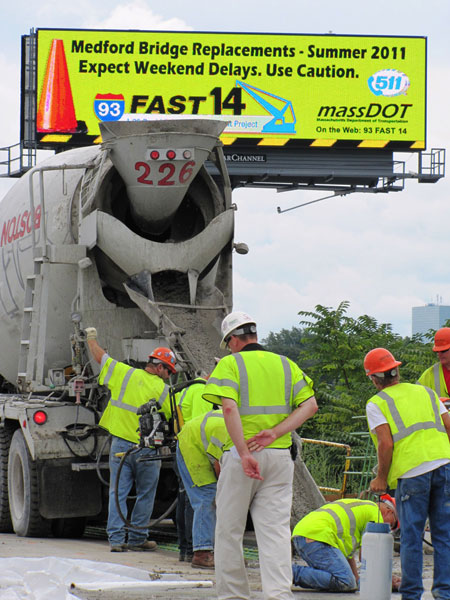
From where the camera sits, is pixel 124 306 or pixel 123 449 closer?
pixel 123 449

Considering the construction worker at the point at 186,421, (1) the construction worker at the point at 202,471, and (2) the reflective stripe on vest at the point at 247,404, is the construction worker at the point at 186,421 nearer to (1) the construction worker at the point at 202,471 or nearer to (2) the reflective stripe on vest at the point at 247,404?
(1) the construction worker at the point at 202,471

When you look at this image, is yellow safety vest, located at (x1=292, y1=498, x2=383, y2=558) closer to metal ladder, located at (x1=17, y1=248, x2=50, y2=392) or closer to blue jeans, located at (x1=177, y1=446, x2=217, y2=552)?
blue jeans, located at (x1=177, y1=446, x2=217, y2=552)

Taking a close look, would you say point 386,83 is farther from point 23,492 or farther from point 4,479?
point 23,492

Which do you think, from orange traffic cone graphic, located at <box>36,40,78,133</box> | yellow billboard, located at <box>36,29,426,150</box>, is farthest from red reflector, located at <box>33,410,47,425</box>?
orange traffic cone graphic, located at <box>36,40,78,133</box>

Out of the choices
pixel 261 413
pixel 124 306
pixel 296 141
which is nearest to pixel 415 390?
pixel 261 413

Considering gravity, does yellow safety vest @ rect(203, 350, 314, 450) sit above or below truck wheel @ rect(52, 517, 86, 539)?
above

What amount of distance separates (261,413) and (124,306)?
4.49 m

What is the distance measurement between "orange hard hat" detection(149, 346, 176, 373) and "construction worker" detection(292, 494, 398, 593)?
2359mm

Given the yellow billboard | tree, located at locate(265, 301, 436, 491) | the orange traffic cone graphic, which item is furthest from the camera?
the yellow billboard

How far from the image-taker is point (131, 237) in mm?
10914

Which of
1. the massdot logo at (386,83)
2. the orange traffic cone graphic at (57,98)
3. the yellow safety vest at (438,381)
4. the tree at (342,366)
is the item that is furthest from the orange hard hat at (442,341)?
the massdot logo at (386,83)

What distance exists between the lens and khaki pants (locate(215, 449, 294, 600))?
698cm

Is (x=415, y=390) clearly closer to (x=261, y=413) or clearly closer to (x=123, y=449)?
(x=261, y=413)

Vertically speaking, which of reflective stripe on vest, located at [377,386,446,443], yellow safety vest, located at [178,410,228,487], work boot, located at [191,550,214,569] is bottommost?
work boot, located at [191,550,214,569]
